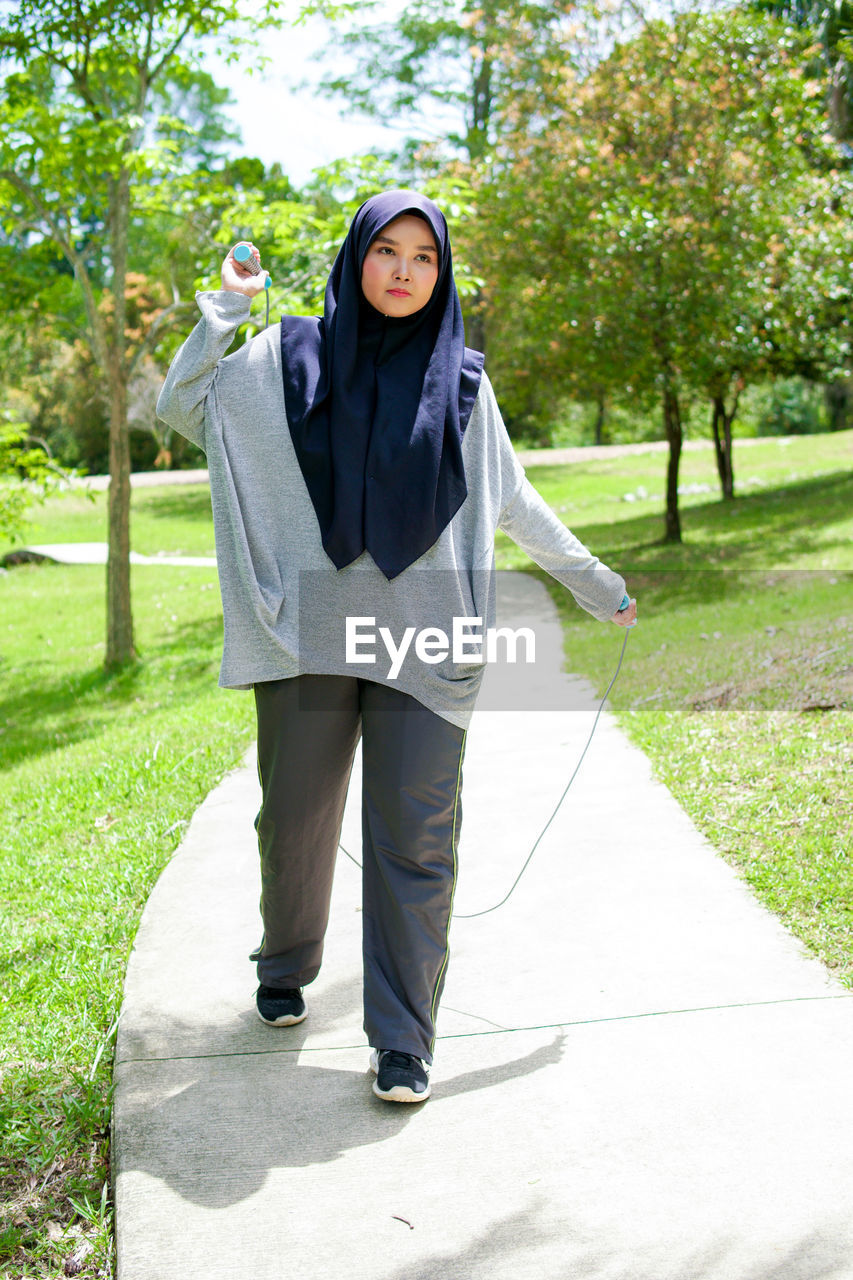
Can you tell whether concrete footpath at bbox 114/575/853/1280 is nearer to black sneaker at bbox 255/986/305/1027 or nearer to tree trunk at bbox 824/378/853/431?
black sneaker at bbox 255/986/305/1027

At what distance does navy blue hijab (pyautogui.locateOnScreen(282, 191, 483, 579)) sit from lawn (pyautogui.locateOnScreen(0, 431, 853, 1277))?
58.7 inches

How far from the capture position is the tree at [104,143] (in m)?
8.41

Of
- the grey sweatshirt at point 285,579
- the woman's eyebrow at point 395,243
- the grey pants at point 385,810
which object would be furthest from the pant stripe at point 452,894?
the woman's eyebrow at point 395,243

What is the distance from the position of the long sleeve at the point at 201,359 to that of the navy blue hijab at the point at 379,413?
5.7 inches

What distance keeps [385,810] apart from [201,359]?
1084mm

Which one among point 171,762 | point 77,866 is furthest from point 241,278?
point 171,762

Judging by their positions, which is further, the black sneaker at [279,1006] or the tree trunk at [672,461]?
the tree trunk at [672,461]

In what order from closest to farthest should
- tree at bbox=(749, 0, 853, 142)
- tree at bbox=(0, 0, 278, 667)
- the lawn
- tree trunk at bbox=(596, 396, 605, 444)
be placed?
the lawn
tree at bbox=(0, 0, 278, 667)
tree at bbox=(749, 0, 853, 142)
tree trunk at bbox=(596, 396, 605, 444)

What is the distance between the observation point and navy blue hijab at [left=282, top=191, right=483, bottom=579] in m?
2.62

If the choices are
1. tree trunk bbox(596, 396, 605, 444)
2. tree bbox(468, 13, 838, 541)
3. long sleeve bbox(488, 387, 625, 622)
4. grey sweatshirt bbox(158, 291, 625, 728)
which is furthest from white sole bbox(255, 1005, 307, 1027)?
tree trunk bbox(596, 396, 605, 444)

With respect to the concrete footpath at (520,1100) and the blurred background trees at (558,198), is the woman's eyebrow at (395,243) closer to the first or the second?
the concrete footpath at (520,1100)

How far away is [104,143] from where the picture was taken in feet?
27.1

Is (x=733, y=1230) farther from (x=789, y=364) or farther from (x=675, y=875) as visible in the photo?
(x=789, y=364)

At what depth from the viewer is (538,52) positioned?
13.7 m
